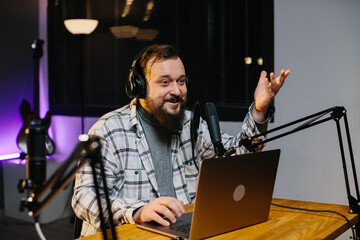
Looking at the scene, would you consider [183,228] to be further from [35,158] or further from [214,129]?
[35,158]

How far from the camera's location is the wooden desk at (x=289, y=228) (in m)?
1.36

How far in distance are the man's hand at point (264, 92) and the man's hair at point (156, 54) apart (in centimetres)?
42

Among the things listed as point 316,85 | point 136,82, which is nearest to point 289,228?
point 136,82

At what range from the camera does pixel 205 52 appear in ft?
11.1

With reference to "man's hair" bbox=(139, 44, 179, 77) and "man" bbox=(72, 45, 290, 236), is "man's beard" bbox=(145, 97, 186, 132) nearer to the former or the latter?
"man" bbox=(72, 45, 290, 236)

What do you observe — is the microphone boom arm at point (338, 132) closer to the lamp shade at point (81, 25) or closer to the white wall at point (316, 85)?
the white wall at point (316, 85)

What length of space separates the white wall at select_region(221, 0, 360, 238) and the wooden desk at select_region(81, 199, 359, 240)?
1136 millimetres

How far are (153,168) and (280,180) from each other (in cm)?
136

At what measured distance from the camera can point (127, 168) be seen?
184cm

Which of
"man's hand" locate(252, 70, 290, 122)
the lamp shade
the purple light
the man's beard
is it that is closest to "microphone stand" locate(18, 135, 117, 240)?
"man's hand" locate(252, 70, 290, 122)

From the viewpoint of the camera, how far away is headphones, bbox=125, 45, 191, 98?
1.92 metres

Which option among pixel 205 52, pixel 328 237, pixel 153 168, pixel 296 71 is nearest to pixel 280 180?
pixel 296 71

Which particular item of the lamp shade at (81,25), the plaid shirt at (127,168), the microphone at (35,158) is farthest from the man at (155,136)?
the lamp shade at (81,25)

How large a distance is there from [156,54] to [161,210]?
2.71 feet
